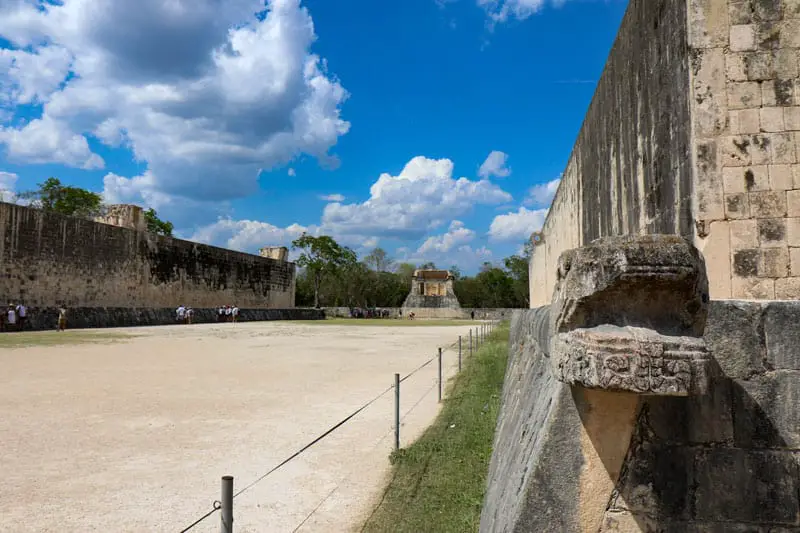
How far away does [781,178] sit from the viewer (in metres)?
3.26

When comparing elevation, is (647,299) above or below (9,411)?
above

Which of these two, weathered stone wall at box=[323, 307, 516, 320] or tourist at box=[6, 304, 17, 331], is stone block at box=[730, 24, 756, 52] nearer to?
tourist at box=[6, 304, 17, 331]

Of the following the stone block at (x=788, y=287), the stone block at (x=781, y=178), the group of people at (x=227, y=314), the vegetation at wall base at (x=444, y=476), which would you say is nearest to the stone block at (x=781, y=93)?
the stone block at (x=781, y=178)

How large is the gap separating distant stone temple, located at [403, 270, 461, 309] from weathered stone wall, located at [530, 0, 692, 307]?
139ft

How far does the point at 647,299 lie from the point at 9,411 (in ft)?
22.2

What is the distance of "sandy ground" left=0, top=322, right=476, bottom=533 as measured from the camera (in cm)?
345

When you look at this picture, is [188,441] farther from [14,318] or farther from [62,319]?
[62,319]

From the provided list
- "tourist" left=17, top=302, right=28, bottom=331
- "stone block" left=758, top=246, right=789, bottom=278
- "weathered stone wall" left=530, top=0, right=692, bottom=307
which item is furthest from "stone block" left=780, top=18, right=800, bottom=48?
"tourist" left=17, top=302, right=28, bottom=331

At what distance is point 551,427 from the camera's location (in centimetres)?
175

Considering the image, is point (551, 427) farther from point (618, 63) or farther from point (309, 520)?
point (618, 63)

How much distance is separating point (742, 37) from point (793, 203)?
1.03 metres

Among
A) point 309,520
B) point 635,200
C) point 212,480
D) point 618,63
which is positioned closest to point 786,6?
point 635,200

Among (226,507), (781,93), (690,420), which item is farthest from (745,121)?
(226,507)

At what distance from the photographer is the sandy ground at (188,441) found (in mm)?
3451
